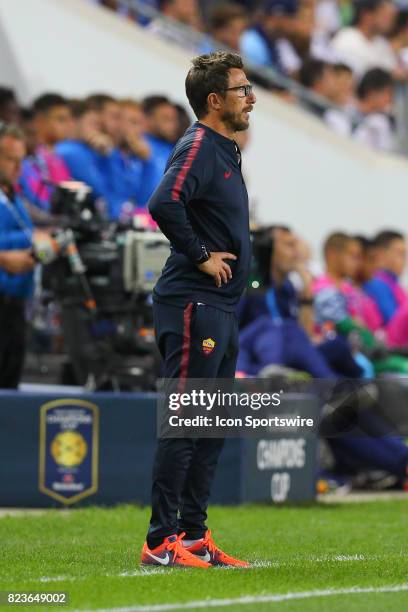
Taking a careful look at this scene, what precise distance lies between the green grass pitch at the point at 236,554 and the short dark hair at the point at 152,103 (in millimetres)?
4561

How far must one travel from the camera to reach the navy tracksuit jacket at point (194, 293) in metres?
5.82

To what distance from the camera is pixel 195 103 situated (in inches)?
238

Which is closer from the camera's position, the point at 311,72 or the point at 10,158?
the point at 10,158

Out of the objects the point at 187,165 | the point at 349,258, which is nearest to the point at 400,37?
the point at 349,258

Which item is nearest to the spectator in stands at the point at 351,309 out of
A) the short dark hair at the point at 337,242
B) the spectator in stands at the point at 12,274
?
the short dark hair at the point at 337,242

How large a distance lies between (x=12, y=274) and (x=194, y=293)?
354 centimetres

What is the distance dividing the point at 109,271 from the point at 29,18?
504cm

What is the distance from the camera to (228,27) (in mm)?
15969

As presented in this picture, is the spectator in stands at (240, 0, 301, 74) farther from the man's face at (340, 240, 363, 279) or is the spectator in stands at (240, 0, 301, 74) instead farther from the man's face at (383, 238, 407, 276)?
the man's face at (340, 240, 363, 279)

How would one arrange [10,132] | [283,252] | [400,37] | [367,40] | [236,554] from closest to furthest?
[236,554] < [10,132] < [283,252] < [367,40] < [400,37]

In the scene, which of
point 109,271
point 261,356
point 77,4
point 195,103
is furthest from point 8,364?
point 77,4

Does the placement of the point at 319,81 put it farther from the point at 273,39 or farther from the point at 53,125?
the point at 53,125

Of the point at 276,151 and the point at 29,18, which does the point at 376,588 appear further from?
the point at 276,151

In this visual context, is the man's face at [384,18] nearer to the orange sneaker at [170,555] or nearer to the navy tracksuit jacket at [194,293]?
the navy tracksuit jacket at [194,293]
